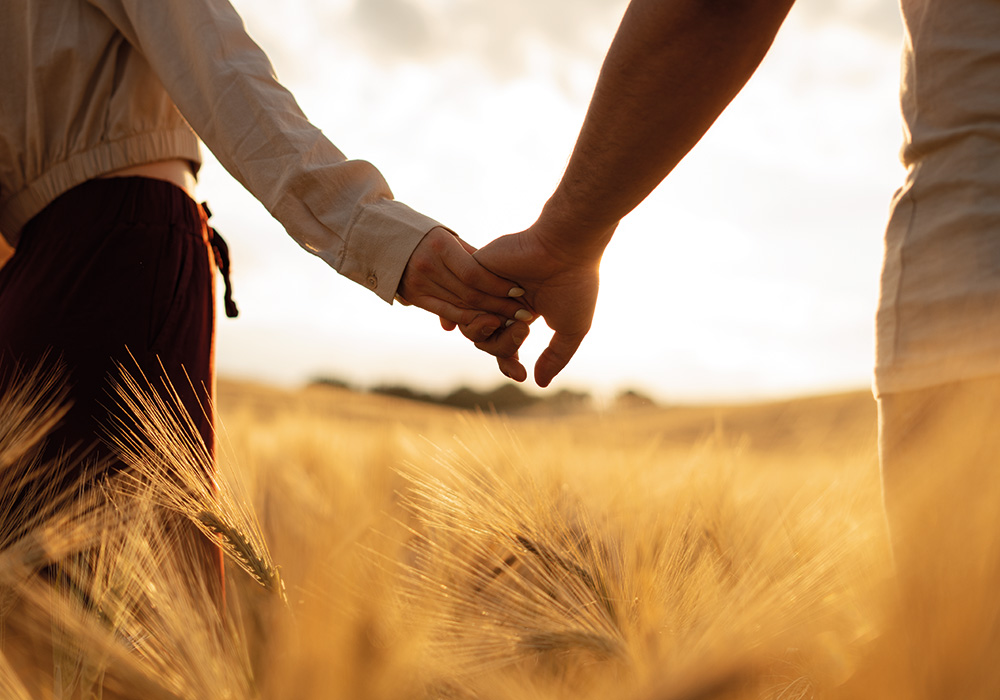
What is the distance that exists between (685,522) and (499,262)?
1.80ft

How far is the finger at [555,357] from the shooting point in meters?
1.45

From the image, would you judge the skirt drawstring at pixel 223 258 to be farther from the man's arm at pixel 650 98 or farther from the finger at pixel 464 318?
the man's arm at pixel 650 98

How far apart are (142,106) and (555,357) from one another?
856 mm

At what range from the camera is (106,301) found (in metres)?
1.07

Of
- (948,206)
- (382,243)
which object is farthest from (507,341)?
(948,206)

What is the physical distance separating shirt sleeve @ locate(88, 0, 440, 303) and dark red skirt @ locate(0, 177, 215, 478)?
154mm

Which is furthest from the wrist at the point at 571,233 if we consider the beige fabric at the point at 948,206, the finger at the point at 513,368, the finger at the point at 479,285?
the beige fabric at the point at 948,206

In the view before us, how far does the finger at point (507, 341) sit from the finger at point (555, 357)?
6 centimetres

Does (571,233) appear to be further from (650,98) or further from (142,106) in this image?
(142,106)

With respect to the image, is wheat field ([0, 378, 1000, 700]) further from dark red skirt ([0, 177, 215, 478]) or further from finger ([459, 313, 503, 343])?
finger ([459, 313, 503, 343])

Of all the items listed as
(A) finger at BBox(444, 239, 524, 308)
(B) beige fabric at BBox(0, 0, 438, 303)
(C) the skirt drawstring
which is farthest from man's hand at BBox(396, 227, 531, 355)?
(C) the skirt drawstring

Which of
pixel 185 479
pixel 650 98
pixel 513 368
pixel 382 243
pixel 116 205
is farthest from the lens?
pixel 513 368

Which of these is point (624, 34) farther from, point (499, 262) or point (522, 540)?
point (522, 540)

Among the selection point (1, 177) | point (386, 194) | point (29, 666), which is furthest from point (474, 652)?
point (1, 177)
